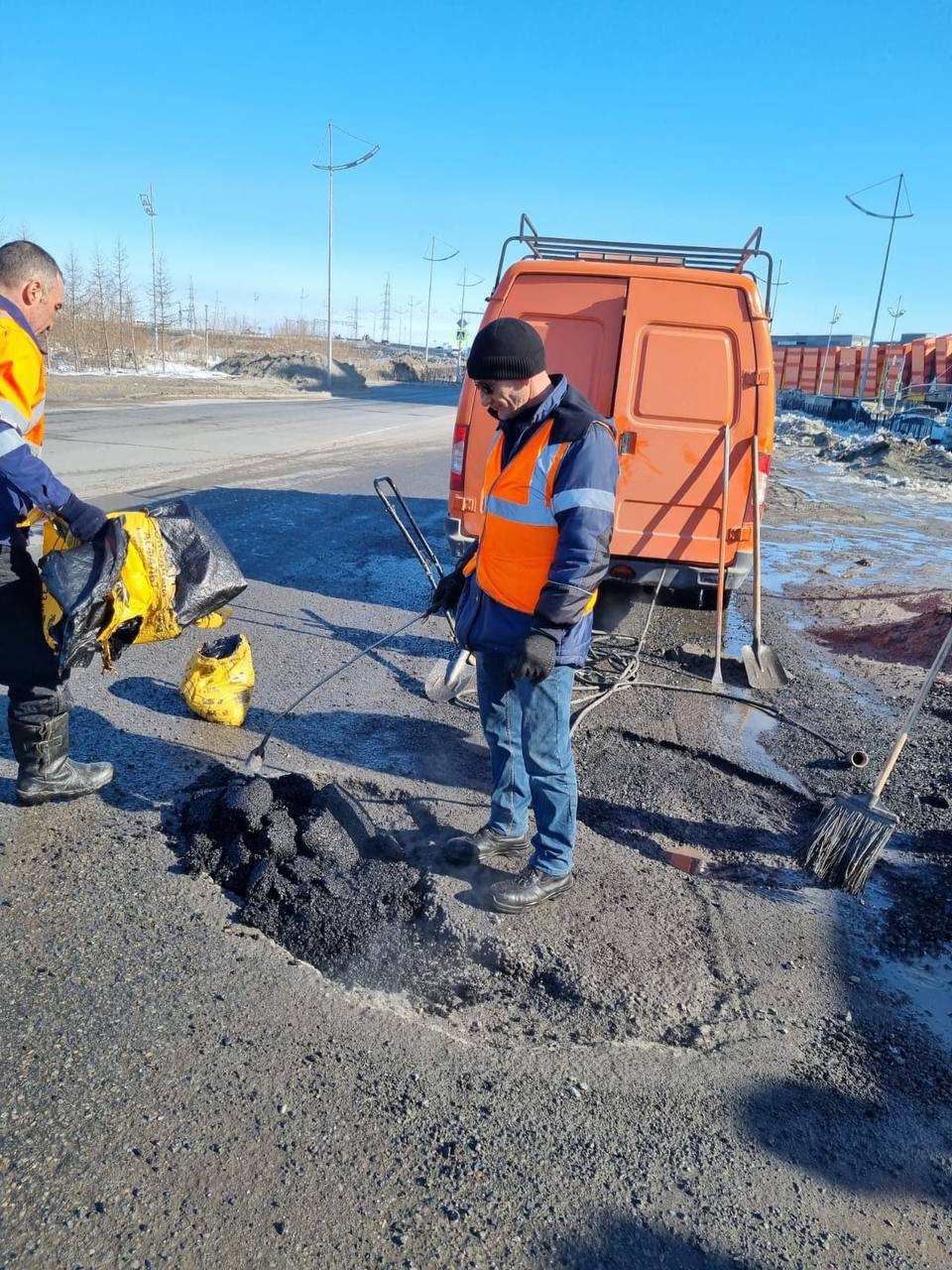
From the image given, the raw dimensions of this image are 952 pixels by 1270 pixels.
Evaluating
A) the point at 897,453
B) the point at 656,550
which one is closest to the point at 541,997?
the point at 656,550

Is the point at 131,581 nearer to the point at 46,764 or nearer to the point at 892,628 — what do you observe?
the point at 46,764

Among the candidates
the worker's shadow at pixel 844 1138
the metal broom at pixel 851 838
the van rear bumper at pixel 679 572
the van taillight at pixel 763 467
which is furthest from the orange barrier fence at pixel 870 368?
the worker's shadow at pixel 844 1138

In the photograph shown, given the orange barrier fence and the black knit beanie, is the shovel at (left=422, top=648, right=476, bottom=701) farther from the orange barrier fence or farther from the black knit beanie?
the orange barrier fence

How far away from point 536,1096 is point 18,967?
5.22 feet

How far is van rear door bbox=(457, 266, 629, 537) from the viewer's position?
584 cm

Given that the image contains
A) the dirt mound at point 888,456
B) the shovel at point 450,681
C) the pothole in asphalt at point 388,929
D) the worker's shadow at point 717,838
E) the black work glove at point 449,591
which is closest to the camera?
the pothole in asphalt at point 388,929

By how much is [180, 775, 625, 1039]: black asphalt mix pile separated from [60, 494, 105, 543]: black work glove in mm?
1131

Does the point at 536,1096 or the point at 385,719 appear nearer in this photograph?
the point at 536,1096

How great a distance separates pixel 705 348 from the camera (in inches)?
228

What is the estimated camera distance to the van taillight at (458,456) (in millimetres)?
6219

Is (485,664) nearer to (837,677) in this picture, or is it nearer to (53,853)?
(53,853)

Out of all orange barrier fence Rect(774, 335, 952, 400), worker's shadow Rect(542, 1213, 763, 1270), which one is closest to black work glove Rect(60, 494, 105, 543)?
worker's shadow Rect(542, 1213, 763, 1270)

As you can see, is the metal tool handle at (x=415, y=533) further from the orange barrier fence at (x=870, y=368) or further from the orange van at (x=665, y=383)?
the orange barrier fence at (x=870, y=368)

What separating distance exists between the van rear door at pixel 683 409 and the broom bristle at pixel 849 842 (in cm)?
285
